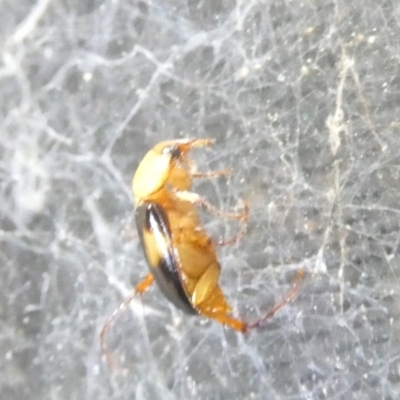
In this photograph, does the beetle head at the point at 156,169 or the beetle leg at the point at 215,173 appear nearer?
the beetle head at the point at 156,169

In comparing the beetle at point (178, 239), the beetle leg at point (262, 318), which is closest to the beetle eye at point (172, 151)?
the beetle at point (178, 239)

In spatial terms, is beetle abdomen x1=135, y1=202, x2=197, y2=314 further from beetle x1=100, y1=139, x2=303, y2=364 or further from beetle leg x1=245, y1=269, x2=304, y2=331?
beetle leg x1=245, y1=269, x2=304, y2=331

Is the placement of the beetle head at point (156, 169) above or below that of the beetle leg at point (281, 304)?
above

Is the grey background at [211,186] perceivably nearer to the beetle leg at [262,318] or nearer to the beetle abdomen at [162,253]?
the beetle leg at [262,318]

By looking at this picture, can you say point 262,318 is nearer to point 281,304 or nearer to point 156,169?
point 281,304

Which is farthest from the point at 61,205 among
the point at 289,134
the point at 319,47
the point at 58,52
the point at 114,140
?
the point at 319,47

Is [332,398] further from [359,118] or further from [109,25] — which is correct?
[109,25]

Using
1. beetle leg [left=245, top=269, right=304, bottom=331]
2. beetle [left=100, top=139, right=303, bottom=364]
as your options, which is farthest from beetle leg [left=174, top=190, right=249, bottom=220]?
beetle leg [left=245, top=269, right=304, bottom=331]

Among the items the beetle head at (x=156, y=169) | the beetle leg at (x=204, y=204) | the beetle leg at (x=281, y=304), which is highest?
the beetle head at (x=156, y=169)
